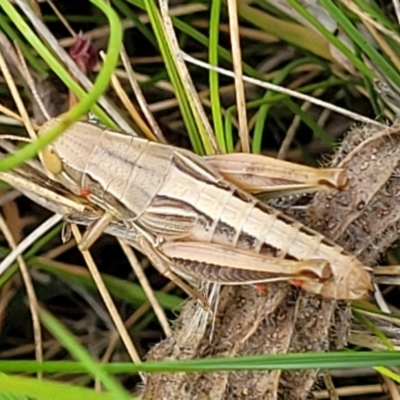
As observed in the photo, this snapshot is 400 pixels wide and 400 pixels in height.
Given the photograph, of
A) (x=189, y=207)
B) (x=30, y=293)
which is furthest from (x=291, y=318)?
(x=30, y=293)

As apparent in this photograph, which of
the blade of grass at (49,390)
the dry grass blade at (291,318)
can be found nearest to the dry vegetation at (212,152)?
the dry grass blade at (291,318)

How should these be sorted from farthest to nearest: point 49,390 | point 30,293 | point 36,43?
1. point 30,293
2. point 36,43
3. point 49,390

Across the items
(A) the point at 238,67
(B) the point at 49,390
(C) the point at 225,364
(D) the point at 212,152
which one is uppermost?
(A) the point at 238,67

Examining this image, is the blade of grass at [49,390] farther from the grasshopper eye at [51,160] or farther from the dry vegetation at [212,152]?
the grasshopper eye at [51,160]

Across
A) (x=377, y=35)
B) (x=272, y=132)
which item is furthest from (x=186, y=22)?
(x=377, y=35)

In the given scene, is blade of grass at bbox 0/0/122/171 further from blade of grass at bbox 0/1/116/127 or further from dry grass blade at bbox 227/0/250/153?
dry grass blade at bbox 227/0/250/153

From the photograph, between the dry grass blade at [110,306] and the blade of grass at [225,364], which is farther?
the dry grass blade at [110,306]

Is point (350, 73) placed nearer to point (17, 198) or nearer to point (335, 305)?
point (335, 305)

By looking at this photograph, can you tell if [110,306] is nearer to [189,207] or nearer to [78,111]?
[189,207]
